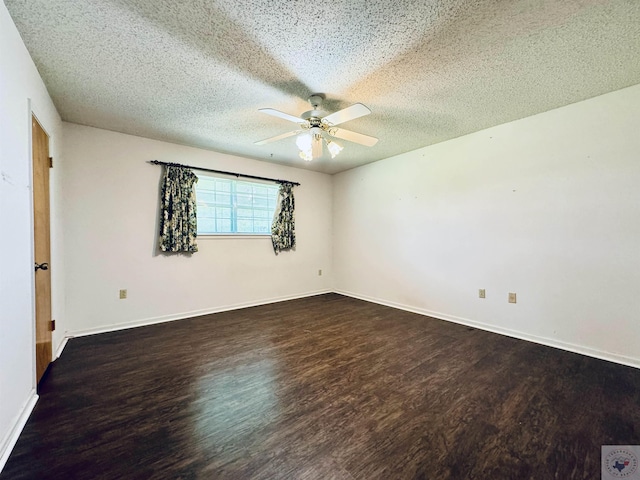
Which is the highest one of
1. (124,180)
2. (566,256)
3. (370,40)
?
(370,40)

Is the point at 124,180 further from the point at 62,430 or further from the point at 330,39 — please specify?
the point at 330,39

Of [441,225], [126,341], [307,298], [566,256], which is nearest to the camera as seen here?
[566,256]

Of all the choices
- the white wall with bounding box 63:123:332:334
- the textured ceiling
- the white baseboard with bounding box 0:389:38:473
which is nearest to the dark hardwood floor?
the white baseboard with bounding box 0:389:38:473

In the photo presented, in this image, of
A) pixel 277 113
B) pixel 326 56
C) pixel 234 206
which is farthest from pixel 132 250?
pixel 326 56

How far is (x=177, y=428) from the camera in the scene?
158 cm

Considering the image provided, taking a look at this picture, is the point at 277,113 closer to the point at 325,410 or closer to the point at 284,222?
the point at 325,410

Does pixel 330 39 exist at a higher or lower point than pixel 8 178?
higher

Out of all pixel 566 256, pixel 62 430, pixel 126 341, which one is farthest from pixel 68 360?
pixel 566 256

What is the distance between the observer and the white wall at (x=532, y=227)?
2.41 meters

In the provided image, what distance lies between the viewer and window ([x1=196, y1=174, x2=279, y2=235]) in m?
3.98

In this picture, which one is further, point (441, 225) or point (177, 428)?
point (441, 225)

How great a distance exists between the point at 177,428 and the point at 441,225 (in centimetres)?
357

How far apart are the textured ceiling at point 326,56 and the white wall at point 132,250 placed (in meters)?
0.51

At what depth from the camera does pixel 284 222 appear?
15.4ft
